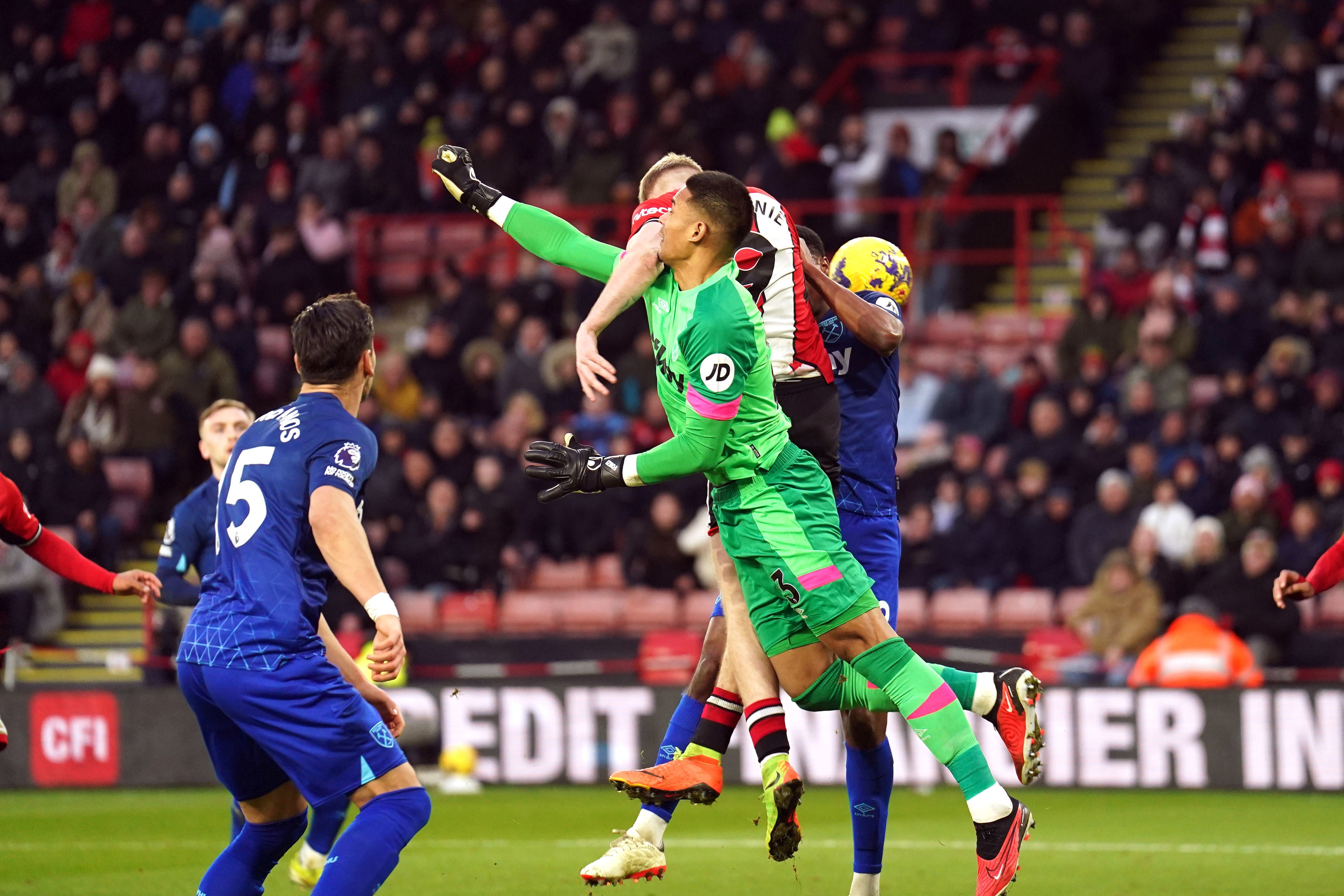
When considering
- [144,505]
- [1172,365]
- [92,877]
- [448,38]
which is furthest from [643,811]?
[448,38]

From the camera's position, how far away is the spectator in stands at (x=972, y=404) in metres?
18.4

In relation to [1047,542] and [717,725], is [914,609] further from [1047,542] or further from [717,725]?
[717,725]

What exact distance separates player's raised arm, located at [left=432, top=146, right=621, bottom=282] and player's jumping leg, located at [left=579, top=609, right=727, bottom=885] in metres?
1.47

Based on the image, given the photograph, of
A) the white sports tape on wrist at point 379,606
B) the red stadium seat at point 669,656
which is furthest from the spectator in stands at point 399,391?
the white sports tape on wrist at point 379,606

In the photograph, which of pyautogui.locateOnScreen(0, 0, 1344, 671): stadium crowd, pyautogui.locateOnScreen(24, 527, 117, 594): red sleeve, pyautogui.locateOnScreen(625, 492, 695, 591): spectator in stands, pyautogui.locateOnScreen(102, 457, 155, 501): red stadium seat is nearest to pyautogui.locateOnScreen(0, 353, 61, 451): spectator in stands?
pyautogui.locateOnScreen(0, 0, 1344, 671): stadium crowd

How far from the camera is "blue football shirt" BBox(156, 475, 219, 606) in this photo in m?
9.06

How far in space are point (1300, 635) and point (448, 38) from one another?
13063mm

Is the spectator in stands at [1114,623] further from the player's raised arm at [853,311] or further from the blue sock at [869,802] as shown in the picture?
the player's raised arm at [853,311]

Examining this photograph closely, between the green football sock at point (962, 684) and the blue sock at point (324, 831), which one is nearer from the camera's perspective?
the green football sock at point (962, 684)

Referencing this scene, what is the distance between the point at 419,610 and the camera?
17812 mm

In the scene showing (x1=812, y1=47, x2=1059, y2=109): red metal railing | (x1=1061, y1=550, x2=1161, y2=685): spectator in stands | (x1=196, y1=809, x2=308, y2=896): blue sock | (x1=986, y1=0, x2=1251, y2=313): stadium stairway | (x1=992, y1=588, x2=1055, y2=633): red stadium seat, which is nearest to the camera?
(x1=196, y1=809, x2=308, y2=896): blue sock

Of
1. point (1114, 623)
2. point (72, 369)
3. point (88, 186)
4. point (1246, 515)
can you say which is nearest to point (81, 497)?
point (72, 369)

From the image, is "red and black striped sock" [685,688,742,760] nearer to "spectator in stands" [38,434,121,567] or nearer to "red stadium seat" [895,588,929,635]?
"red stadium seat" [895,588,929,635]

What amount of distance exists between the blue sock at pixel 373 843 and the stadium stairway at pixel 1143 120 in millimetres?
15601
